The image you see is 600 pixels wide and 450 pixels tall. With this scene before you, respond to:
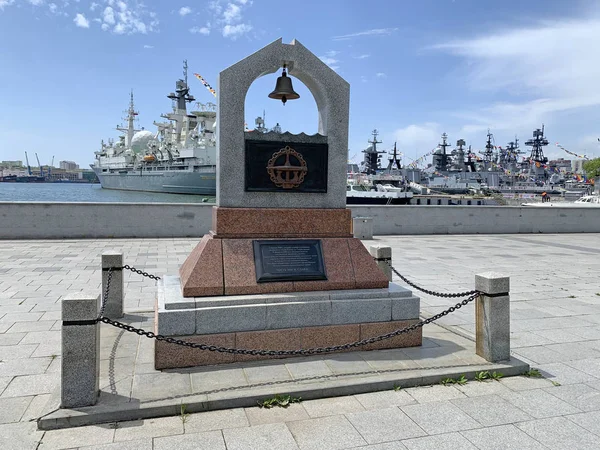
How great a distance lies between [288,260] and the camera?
5168mm

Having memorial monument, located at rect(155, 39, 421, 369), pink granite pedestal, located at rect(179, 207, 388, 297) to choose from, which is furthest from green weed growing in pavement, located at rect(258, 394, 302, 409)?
pink granite pedestal, located at rect(179, 207, 388, 297)

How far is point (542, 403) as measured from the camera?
4.04m

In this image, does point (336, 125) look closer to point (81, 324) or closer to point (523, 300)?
point (81, 324)

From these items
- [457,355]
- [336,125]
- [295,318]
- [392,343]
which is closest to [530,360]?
[457,355]

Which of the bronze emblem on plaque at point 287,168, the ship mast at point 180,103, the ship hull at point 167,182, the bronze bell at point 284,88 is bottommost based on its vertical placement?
the bronze emblem on plaque at point 287,168

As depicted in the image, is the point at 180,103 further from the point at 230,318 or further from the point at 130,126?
the point at 230,318

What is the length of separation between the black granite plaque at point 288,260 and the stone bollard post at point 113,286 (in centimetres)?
250

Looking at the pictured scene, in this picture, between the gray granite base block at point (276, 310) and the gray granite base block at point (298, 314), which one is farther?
the gray granite base block at point (298, 314)

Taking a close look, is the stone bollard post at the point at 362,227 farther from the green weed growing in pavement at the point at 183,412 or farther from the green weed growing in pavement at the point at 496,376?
the green weed growing in pavement at the point at 183,412

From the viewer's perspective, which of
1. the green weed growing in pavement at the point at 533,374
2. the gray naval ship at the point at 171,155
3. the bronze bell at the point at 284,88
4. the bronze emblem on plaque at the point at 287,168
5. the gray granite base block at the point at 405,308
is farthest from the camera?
the gray naval ship at the point at 171,155

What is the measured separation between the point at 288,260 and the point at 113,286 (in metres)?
2.88

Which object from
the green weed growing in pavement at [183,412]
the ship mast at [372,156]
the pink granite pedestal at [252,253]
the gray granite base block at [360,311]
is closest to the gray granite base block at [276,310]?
the gray granite base block at [360,311]

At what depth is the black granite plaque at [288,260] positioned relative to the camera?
5.03 metres

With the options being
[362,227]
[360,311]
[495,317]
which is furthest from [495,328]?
[362,227]
